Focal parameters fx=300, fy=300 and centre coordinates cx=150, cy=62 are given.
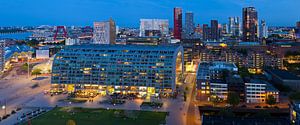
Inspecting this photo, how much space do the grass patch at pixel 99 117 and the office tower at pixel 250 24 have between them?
5673cm

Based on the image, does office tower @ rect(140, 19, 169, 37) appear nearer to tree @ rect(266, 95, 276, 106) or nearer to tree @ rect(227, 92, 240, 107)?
tree @ rect(227, 92, 240, 107)

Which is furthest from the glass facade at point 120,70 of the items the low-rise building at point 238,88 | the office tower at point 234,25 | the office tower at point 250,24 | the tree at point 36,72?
the office tower at point 234,25

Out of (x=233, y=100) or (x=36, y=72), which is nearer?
(x=233, y=100)

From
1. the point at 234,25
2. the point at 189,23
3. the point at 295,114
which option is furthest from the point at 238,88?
the point at 234,25

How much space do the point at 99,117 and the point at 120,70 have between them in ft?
26.2

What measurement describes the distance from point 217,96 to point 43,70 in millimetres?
25323

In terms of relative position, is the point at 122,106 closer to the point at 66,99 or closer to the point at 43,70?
the point at 66,99

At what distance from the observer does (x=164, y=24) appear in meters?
86.4

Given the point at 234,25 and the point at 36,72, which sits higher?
the point at 234,25

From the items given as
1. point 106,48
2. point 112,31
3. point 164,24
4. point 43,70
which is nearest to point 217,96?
A: point 106,48

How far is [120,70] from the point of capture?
2659 centimetres

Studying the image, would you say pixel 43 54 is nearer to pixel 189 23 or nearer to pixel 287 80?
pixel 287 80

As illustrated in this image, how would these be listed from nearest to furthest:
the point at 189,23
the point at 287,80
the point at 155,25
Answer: the point at 287,80 < the point at 155,25 < the point at 189,23

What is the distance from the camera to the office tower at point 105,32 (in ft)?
191
